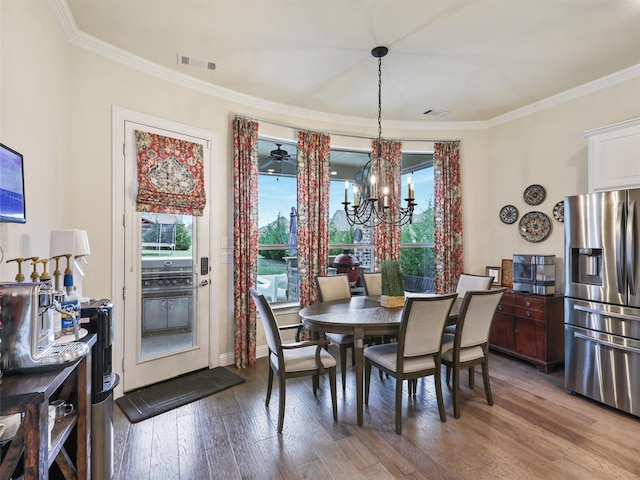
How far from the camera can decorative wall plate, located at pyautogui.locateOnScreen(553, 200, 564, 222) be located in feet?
13.0

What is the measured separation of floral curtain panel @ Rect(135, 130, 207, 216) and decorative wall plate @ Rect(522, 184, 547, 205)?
161 inches

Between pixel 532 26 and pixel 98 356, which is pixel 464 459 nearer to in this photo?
pixel 98 356

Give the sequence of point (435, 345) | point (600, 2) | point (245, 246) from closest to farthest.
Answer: point (600, 2)
point (435, 345)
point (245, 246)

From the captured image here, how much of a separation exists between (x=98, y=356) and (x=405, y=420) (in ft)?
7.31

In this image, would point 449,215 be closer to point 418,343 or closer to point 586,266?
point 586,266

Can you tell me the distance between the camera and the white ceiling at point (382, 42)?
2.46 m

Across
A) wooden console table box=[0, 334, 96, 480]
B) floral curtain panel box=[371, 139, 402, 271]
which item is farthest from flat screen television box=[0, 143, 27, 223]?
floral curtain panel box=[371, 139, 402, 271]

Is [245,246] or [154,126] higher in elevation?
[154,126]

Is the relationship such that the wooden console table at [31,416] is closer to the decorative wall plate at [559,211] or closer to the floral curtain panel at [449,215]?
the floral curtain panel at [449,215]

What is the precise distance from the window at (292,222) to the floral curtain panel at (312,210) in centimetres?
21

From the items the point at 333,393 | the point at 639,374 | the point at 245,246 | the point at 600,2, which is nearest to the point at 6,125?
the point at 245,246

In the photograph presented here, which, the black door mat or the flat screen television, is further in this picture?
the black door mat

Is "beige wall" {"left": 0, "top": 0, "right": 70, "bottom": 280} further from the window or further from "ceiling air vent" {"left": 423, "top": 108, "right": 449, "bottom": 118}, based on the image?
"ceiling air vent" {"left": 423, "top": 108, "right": 449, "bottom": 118}

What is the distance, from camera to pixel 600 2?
242 centimetres
